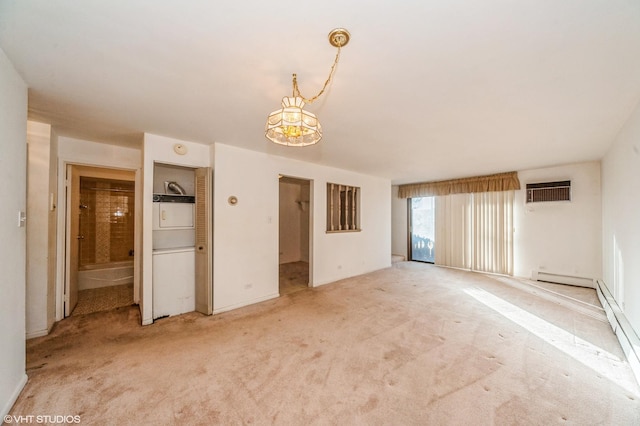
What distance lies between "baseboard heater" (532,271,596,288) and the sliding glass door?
2.19 meters

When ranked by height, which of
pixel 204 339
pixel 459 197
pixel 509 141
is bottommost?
pixel 204 339

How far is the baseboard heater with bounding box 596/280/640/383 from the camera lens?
206 cm

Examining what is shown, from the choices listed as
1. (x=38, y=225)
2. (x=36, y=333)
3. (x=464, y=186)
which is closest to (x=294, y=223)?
(x=464, y=186)

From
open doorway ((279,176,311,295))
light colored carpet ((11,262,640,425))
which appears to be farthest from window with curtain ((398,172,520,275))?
open doorway ((279,176,311,295))

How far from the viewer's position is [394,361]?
2.19 m

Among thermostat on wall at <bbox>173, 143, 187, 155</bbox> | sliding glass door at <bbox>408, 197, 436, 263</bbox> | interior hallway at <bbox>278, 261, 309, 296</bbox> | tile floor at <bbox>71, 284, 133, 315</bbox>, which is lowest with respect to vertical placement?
interior hallway at <bbox>278, 261, 309, 296</bbox>

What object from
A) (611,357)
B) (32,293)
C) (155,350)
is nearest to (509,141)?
(611,357)

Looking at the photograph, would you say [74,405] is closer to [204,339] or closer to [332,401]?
[204,339]

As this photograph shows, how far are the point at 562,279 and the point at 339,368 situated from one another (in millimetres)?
5116

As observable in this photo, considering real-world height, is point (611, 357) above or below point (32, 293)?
below

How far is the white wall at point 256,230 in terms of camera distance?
340cm

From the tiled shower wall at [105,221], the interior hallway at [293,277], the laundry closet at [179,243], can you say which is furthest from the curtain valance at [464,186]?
the tiled shower wall at [105,221]

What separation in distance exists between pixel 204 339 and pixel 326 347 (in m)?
1.29

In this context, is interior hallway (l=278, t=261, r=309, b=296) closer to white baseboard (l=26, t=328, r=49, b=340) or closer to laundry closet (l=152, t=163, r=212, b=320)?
laundry closet (l=152, t=163, r=212, b=320)
